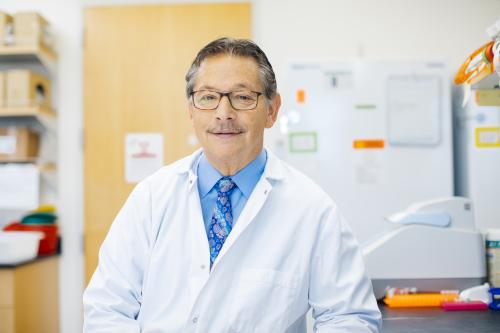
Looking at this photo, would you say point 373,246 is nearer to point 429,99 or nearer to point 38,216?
point 429,99

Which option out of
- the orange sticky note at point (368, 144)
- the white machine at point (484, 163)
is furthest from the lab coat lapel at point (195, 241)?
the white machine at point (484, 163)

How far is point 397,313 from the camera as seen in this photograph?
134 cm

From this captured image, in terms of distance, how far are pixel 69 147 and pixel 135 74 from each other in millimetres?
621

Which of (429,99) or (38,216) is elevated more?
(429,99)

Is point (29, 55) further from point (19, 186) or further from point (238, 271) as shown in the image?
point (238, 271)

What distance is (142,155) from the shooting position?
289 centimetres

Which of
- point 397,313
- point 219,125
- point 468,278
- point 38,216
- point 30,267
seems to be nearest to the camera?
point 219,125

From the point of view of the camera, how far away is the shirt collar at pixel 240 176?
4.24 feet

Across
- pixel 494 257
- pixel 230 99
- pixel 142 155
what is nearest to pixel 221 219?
pixel 230 99

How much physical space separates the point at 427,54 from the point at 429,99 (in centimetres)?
47

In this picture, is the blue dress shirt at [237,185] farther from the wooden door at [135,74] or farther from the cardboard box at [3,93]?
the cardboard box at [3,93]

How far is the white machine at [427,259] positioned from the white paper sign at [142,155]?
172 cm

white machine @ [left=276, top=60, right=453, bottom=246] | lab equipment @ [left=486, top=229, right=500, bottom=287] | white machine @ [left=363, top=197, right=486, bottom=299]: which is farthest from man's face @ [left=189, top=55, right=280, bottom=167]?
white machine @ [left=276, top=60, right=453, bottom=246]

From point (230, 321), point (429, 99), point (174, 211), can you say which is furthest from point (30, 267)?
point (429, 99)
